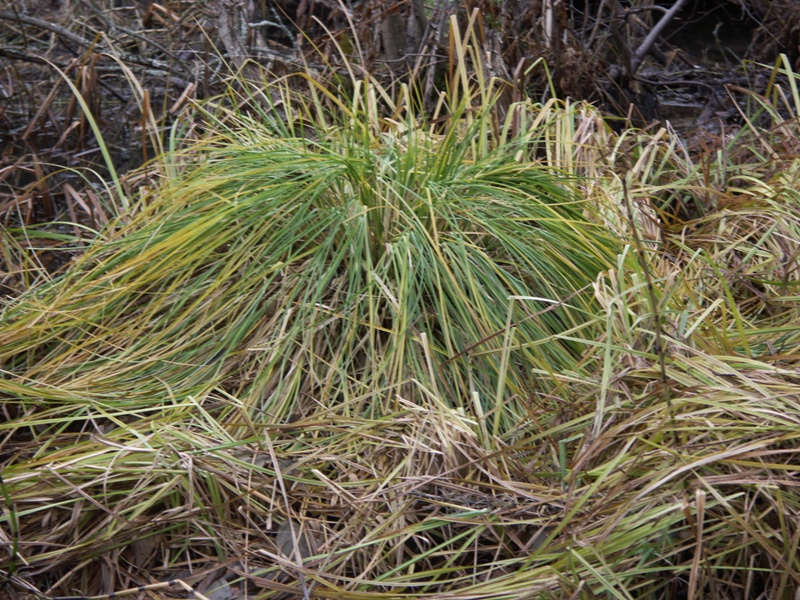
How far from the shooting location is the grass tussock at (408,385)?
Result: 1761 millimetres

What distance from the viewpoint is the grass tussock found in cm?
176

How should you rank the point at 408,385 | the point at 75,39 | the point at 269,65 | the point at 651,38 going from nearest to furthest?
the point at 408,385 < the point at 269,65 < the point at 75,39 < the point at 651,38

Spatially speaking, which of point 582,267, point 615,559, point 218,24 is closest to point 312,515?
point 615,559

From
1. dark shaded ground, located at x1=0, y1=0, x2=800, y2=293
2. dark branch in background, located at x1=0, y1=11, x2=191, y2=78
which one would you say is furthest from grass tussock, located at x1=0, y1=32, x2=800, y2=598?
dark branch in background, located at x1=0, y1=11, x2=191, y2=78

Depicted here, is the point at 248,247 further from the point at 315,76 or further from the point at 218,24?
the point at 218,24

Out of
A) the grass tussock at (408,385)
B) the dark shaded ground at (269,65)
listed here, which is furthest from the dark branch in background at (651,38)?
the grass tussock at (408,385)

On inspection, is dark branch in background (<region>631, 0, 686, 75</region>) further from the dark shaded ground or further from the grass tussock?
the grass tussock

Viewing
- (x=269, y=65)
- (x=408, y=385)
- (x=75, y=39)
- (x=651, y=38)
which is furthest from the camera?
(x=651, y=38)

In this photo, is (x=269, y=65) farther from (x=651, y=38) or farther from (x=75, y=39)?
(x=651, y=38)

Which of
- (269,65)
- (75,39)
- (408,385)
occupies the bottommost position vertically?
(408,385)

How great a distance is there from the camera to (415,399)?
2.20 m

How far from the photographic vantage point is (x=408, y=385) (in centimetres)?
221

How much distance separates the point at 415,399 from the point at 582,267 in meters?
0.62

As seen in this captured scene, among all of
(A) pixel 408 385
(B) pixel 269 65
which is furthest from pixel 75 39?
(A) pixel 408 385
